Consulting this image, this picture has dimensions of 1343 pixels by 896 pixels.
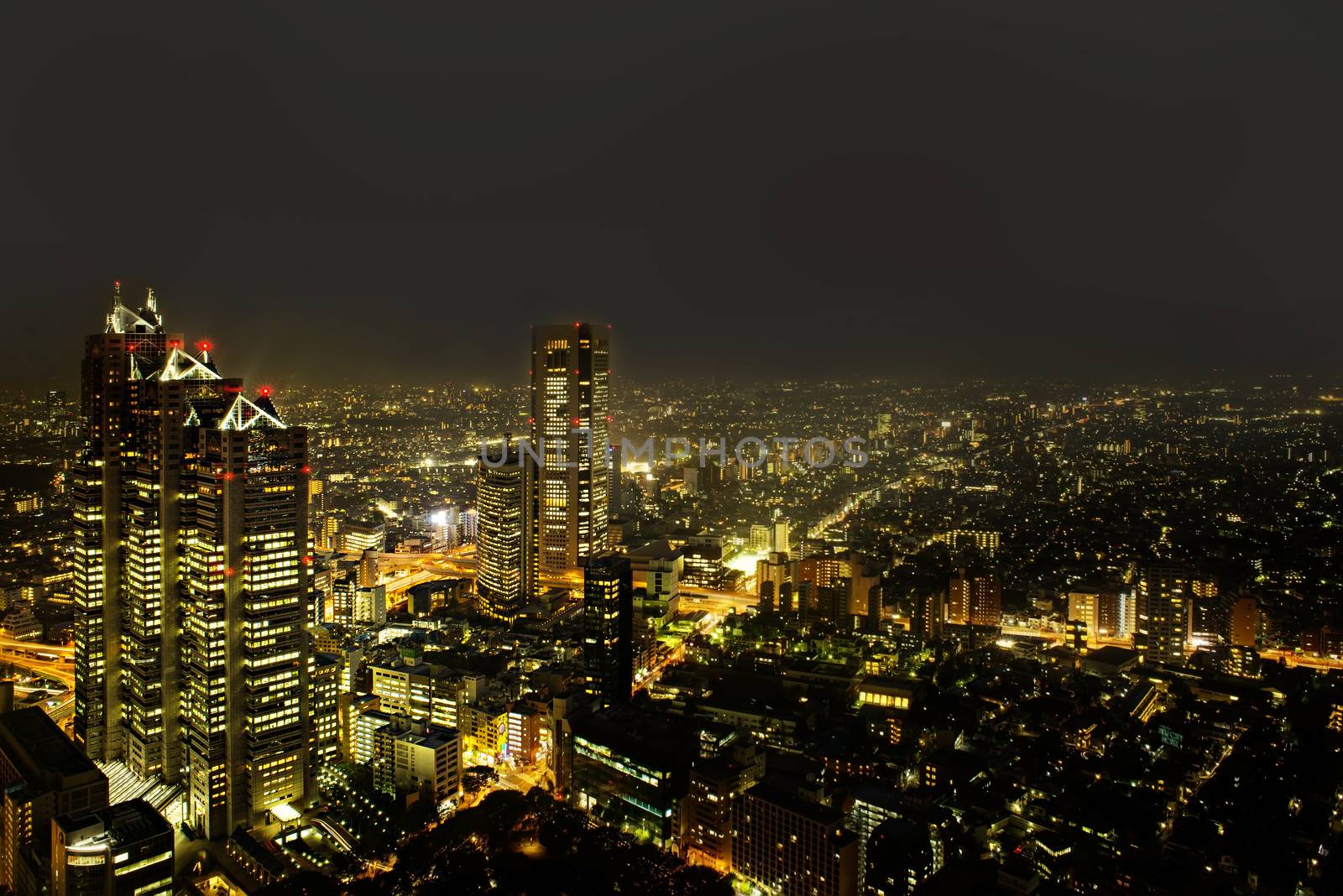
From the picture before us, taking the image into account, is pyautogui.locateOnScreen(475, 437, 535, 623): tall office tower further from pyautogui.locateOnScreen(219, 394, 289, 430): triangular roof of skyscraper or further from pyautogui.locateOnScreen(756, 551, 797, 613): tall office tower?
pyautogui.locateOnScreen(219, 394, 289, 430): triangular roof of skyscraper

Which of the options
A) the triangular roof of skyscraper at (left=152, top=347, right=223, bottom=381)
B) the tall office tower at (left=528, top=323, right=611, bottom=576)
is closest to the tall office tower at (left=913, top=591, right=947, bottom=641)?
the tall office tower at (left=528, top=323, right=611, bottom=576)

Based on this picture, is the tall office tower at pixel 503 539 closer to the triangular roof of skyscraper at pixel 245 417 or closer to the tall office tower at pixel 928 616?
the tall office tower at pixel 928 616

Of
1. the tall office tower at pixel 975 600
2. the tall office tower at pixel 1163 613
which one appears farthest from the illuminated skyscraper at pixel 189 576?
the tall office tower at pixel 1163 613

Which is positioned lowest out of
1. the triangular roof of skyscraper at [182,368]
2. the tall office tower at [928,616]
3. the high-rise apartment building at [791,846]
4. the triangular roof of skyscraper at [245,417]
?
the high-rise apartment building at [791,846]

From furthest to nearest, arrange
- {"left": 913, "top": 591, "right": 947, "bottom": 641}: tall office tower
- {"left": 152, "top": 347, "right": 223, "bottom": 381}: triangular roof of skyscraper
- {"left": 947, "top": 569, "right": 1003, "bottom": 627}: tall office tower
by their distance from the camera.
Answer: {"left": 947, "top": 569, "right": 1003, "bottom": 627}: tall office tower → {"left": 913, "top": 591, "right": 947, "bottom": 641}: tall office tower → {"left": 152, "top": 347, "right": 223, "bottom": 381}: triangular roof of skyscraper

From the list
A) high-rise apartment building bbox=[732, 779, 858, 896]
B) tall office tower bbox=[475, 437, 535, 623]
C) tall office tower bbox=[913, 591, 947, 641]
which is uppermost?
tall office tower bbox=[475, 437, 535, 623]

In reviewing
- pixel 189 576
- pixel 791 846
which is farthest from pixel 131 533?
pixel 791 846
